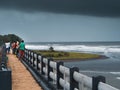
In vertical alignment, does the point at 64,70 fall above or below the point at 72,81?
above

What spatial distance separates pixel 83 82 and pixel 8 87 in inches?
108

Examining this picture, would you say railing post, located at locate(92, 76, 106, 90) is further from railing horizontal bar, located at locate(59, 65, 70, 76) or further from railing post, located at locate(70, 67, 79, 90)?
railing horizontal bar, located at locate(59, 65, 70, 76)

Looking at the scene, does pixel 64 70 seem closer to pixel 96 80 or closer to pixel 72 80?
pixel 72 80

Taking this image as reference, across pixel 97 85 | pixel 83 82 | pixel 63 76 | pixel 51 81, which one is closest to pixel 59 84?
pixel 63 76

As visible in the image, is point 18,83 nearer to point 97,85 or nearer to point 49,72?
point 49,72

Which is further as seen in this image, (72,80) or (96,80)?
(72,80)

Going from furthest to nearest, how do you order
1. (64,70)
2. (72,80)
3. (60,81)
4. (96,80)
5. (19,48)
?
(19,48) < (60,81) < (64,70) < (72,80) < (96,80)

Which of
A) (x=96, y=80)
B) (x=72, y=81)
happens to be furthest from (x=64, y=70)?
(x=96, y=80)

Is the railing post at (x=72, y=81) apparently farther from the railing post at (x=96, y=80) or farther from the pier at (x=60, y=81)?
the railing post at (x=96, y=80)

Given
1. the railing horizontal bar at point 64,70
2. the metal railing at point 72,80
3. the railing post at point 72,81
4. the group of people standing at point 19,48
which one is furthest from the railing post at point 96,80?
the group of people standing at point 19,48

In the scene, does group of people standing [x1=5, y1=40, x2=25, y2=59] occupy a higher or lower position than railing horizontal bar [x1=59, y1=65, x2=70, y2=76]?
lower

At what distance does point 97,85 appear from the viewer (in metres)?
8.13

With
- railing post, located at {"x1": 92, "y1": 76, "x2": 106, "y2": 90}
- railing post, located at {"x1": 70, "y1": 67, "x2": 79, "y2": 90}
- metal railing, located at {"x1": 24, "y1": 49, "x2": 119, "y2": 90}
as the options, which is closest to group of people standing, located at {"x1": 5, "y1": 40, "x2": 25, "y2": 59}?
metal railing, located at {"x1": 24, "y1": 49, "x2": 119, "y2": 90}

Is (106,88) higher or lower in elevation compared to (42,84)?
higher
